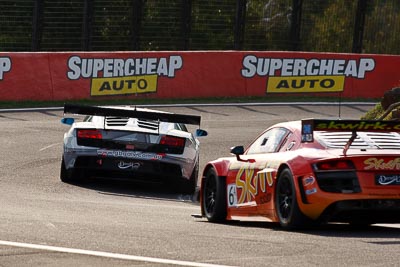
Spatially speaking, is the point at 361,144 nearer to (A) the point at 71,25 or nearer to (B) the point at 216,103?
(B) the point at 216,103

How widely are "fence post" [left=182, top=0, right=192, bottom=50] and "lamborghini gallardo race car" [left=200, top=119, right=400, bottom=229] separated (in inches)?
832

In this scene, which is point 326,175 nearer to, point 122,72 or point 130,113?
point 130,113

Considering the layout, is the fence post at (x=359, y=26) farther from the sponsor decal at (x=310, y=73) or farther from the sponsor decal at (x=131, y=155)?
the sponsor decal at (x=131, y=155)

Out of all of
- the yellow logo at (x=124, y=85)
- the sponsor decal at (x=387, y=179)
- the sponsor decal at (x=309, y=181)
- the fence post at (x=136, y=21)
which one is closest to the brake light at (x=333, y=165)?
the sponsor decal at (x=309, y=181)

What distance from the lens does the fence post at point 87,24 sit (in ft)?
100

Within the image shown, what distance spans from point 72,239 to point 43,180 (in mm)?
7521

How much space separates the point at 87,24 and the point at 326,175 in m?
21.4

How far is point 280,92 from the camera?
29922 mm

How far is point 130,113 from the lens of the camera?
589 inches

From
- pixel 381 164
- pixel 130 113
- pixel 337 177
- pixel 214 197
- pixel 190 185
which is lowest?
pixel 190 185

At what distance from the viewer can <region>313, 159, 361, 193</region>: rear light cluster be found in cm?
993

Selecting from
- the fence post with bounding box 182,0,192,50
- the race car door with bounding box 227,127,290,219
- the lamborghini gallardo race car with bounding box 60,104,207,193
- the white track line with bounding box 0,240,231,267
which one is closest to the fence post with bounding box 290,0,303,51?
the fence post with bounding box 182,0,192,50

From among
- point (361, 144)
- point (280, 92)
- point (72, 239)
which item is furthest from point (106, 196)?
point (280, 92)

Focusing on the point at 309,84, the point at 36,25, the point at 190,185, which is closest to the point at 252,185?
the point at 190,185
